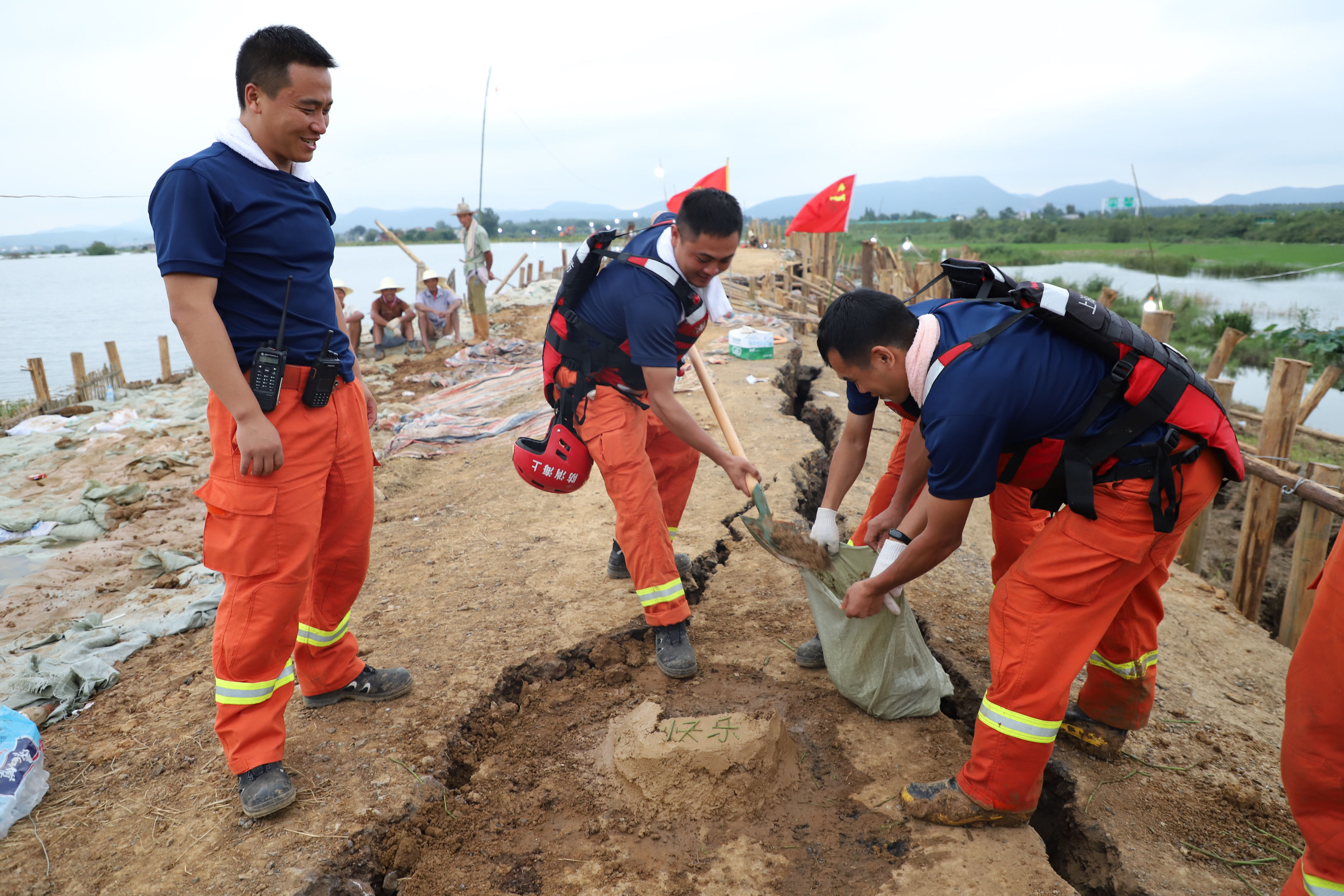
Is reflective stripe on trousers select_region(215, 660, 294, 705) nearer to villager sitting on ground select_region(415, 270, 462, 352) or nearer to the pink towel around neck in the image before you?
the pink towel around neck

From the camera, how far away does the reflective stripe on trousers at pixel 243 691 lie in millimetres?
2016

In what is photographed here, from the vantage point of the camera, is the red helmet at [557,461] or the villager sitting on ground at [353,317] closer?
the red helmet at [557,461]

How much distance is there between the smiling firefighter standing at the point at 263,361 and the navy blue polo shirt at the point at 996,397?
1.66 m

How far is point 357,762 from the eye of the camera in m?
2.35

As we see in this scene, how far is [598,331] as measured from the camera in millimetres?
2971

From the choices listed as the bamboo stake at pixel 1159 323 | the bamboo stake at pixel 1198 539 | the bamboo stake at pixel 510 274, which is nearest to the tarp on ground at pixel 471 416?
the bamboo stake at pixel 1159 323

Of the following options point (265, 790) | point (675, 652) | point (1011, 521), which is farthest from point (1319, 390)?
point (265, 790)

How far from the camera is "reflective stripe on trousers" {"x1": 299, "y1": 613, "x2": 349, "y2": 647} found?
2475 mm

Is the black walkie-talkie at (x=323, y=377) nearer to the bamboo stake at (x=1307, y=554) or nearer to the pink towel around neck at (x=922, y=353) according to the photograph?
the pink towel around neck at (x=922, y=353)

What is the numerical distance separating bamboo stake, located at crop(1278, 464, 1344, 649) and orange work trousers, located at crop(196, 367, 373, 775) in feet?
15.8

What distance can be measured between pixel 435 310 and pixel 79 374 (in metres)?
4.64

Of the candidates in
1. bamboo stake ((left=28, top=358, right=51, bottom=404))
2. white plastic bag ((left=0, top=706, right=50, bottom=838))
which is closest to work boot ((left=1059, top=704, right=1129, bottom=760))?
white plastic bag ((left=0, top=706, right=50, bottom=838))

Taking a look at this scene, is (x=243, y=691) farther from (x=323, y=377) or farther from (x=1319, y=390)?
(x=1319, y=390)

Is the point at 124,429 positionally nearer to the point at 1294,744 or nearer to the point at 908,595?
the point at 908,595
